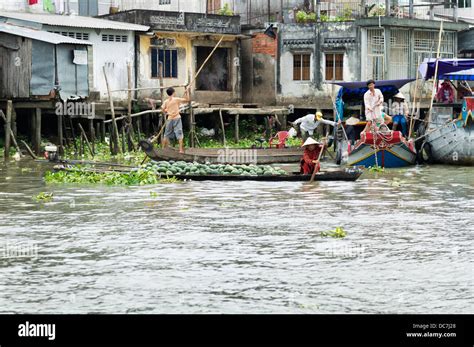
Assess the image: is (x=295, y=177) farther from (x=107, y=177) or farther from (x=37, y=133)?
(x=37, y=133)

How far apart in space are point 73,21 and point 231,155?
8.54 metres

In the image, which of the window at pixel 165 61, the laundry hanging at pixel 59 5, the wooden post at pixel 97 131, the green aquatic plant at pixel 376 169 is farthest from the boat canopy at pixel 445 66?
the laundry hanging at pixel 59 5

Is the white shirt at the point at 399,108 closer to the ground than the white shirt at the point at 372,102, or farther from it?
closer to the ground

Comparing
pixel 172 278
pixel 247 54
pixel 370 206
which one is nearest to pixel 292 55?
pixel 247 54

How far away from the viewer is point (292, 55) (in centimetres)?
3397

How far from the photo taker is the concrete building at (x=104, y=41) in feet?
97.8

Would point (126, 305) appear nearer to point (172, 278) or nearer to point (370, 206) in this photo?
point (172, 278)

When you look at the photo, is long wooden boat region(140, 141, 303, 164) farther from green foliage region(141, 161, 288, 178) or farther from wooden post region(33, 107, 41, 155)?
wooden post region(33, 107, 41, 155)

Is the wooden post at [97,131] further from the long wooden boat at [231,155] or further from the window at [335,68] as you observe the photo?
the window at [335,68]

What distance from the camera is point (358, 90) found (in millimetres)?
26859

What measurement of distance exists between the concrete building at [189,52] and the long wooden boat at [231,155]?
6.76 meters

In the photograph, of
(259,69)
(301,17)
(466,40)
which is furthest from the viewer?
(466,40)

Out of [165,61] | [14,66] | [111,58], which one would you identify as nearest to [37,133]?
[14,66]
